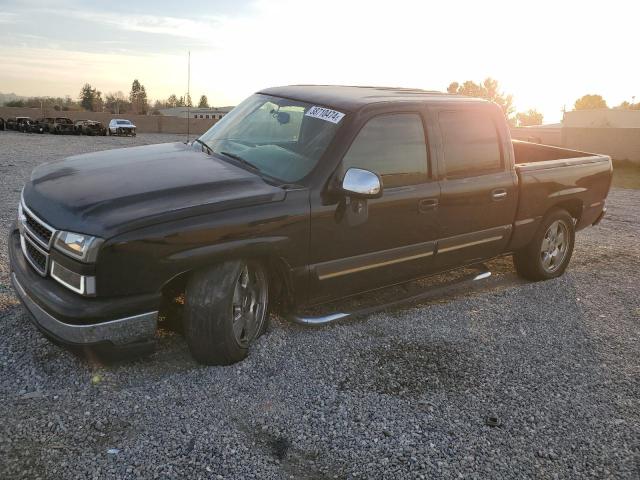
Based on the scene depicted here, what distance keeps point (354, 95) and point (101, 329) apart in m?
2.64

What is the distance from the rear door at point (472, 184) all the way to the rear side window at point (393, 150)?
21 centimetres

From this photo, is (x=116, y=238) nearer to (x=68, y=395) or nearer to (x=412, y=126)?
(x=68, y=395)

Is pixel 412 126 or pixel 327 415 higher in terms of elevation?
pixel 412 126

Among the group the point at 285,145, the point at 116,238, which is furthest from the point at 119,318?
the point at 285,145

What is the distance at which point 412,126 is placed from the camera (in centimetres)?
462

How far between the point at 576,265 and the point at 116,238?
5678mm

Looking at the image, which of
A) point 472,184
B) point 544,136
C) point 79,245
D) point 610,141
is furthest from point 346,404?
point 544,136

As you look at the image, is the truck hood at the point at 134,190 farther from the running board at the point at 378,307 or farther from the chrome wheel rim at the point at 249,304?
the running board at the point at 378,307

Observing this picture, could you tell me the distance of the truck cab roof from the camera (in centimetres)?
446

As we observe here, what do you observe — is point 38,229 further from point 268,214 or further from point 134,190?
point 268,214

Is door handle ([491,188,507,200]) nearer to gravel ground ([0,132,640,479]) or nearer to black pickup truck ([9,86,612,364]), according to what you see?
black pickup truck ([9,86,612,364])

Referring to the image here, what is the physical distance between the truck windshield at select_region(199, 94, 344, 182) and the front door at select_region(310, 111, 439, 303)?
25 cm

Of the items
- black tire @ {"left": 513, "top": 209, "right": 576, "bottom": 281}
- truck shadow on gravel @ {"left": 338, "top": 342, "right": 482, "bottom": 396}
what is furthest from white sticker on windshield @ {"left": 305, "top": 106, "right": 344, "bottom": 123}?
black tire @ {"left": 513, "top": 209, "right": 576, "bottom": 281}

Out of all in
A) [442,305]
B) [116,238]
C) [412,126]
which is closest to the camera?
[116,238]
